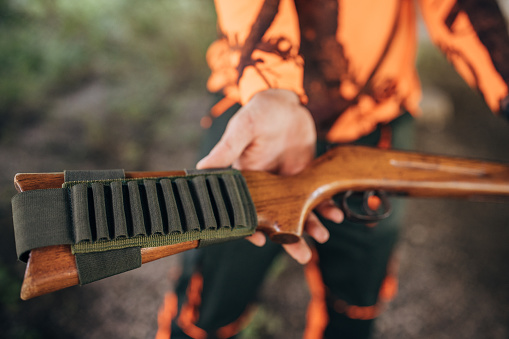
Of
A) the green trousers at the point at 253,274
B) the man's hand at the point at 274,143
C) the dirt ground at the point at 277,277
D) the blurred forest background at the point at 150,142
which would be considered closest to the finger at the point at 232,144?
the man's hand at the point at 274,143

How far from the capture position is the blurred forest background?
179 centimetres

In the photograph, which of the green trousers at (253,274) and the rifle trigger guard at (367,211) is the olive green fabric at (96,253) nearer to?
the green trousers at (253,274)

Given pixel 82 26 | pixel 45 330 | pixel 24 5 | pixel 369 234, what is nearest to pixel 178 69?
pixel 82 26

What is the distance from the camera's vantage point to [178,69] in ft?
10.4

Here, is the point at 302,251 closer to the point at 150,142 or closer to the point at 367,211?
the point at 367,211

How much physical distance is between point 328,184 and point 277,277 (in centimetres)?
129

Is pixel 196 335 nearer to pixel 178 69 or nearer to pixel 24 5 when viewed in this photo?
pixel 178 69

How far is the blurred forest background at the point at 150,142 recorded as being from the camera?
5.86 ft

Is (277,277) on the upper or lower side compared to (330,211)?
lower

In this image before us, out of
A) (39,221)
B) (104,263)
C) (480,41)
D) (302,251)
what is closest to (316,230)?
(302,251)

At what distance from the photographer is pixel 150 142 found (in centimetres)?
260

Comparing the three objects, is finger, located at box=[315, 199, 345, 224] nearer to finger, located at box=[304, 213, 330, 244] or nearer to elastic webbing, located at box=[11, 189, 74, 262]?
finger, located at box=[304, 213, 330, 244]

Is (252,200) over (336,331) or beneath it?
over

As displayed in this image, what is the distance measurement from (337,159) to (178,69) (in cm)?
259
